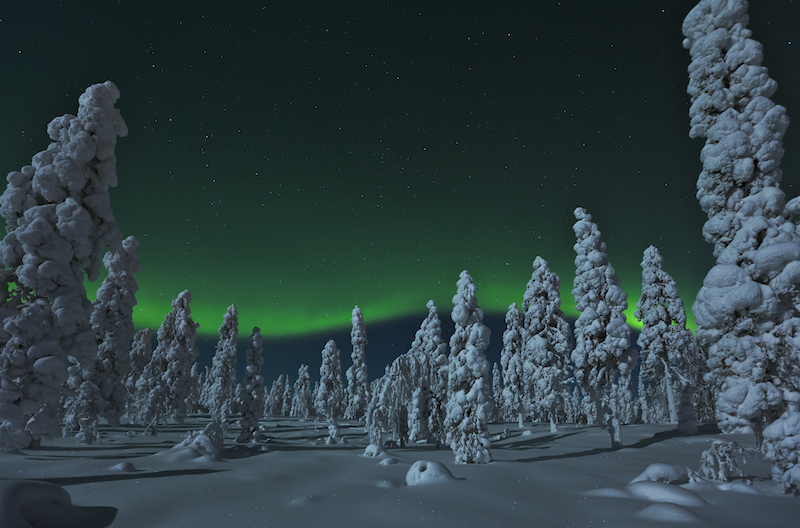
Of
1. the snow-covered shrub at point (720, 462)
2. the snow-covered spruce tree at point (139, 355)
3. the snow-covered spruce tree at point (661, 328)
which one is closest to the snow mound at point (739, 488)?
the snow-covered shrub at point (720, 462)

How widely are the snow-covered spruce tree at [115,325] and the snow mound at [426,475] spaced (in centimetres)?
2203

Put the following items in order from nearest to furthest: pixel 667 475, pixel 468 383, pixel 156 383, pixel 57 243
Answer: pixel 667 475 < pixel 57 243 < pixel 468 383 < pixel 156 383

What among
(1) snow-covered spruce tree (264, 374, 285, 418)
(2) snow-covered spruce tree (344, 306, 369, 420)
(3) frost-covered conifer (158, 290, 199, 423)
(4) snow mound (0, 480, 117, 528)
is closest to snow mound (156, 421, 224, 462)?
(4) snow mound (0, 480, 117, 528)

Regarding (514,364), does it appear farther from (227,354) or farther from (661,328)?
(227,354)

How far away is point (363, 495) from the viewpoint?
34.0 feet

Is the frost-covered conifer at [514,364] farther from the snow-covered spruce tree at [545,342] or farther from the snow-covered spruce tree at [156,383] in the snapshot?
the snow-covered spruce tree at [156,383]

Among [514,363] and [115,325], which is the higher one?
[115,325]

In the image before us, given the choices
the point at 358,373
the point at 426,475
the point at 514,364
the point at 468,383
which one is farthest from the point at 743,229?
the point at 358,373

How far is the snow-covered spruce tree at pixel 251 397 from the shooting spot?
1112 inches

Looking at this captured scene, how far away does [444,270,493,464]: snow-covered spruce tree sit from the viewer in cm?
1828

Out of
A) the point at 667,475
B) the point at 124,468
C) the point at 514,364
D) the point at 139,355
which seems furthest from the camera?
the point at 139,355

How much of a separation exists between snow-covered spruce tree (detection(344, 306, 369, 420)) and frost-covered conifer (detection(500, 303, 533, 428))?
21.5 metres

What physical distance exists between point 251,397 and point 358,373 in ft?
98.3

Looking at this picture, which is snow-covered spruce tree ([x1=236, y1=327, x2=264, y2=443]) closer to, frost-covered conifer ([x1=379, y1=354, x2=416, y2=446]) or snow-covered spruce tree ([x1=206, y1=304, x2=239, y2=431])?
frost-covered conifer ([x1=379, y1=354, x2=416, y2=446])
